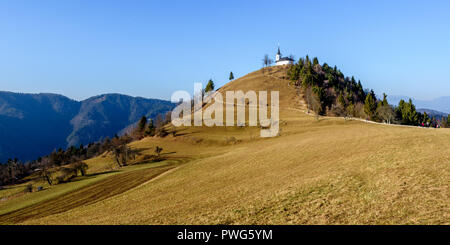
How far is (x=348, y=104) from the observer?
416ft

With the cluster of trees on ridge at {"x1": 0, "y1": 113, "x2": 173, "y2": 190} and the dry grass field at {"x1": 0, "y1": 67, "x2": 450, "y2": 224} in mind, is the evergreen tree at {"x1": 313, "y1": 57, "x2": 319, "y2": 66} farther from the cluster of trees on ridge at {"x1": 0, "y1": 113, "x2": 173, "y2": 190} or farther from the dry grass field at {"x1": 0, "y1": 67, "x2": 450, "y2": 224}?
the dry grass field at {"x1": 0, "y1": 67, "x2": 450, "y2": 224}

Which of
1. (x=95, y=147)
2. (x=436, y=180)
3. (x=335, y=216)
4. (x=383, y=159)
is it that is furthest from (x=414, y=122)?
(x=95, y=147)

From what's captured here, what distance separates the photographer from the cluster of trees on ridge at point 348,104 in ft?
318

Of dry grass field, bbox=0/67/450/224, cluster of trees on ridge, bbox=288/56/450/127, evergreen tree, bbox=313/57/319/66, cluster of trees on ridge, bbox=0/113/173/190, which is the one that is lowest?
cluster of trees on ridge, bbox=0/113/173/190

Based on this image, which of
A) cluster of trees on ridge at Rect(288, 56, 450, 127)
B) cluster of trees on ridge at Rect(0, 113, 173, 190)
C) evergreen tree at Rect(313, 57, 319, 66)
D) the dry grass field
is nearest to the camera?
the dry grass field

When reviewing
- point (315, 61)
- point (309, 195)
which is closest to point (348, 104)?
point (315, 61)

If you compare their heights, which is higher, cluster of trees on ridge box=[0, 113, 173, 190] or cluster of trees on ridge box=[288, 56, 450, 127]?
cluster of trees on ridge box=[288, 56, 450, 127]

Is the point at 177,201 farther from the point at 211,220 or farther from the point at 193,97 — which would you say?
the point at 193,97

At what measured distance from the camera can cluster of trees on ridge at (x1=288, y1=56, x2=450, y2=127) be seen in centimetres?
9681

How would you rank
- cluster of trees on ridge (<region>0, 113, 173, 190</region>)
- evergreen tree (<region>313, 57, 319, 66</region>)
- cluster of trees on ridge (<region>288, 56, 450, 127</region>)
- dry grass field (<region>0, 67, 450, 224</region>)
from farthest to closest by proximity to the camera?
evergreen tree (<region>313, 57, 319, 66</region>), cluster of trees on ridge (<region>288, 56, 450, 127</region>), cluster of trees on ridge (<region>0, 113, 173, 190</region>), dry grass field (<region>0, 67, 450, 224</region>)

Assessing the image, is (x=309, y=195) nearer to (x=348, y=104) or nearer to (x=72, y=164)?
(x=72, y=164)

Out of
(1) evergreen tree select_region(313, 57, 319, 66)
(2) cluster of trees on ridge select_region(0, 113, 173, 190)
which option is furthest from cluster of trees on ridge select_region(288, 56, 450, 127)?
(2) cluster of trees on ridge select_region(0, 113, 173, 190)

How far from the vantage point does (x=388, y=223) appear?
415 inches

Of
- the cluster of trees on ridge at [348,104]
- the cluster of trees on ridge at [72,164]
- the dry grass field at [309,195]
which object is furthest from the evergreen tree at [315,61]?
the dry grass field at [309,195]
